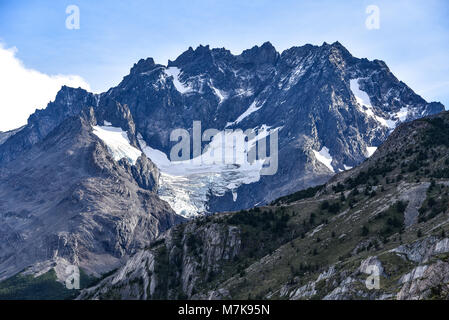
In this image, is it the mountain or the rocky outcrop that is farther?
the rocky outcrop

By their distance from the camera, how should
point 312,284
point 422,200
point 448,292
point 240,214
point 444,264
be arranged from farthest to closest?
1. point 240,214
2. point 422,200
3. point 312,284
4. point 444,264
5. point 448,292

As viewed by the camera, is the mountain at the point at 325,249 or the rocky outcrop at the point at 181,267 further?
the rocky outcrop at the point at 181,267

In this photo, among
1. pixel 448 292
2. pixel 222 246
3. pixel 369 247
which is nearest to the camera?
pixel 448 292

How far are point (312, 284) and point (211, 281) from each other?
6222 cm

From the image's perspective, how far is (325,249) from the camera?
471ft

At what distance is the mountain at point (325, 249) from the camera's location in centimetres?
9794

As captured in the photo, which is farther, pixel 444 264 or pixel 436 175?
pixel 436 175

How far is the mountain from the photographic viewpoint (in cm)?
9794

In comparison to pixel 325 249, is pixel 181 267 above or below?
below

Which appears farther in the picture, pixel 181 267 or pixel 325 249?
pixel 181 267
